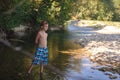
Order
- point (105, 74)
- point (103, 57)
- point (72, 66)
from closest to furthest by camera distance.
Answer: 1. point (105, 74)
2. point (72, 66)
3. point (103, 57)

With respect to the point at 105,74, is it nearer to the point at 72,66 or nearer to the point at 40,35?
the point at 72,66

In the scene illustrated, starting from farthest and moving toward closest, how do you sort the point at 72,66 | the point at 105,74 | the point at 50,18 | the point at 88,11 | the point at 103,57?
the point at 88,11 < the point at 50,18 < the point at 103,57 < the point at 72,66 < the point at 105,74

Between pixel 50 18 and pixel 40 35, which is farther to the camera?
pixel 50 18

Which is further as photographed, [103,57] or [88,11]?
[88,11]

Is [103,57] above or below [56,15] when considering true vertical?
below

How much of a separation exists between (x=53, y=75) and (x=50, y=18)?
27.7 meters

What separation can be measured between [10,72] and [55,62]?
353 cm

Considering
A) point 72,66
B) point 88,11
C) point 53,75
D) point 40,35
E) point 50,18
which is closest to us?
point 40,35

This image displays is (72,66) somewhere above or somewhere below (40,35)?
below

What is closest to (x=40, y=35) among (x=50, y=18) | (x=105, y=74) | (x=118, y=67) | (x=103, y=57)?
(x=105, y=74)

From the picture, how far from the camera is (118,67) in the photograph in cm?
1352

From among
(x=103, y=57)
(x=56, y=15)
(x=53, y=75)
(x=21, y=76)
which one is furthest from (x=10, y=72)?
(x=56, y=15)

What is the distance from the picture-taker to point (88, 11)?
8406 centimetres

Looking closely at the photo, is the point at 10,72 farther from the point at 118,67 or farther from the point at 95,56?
the point at 95,56
